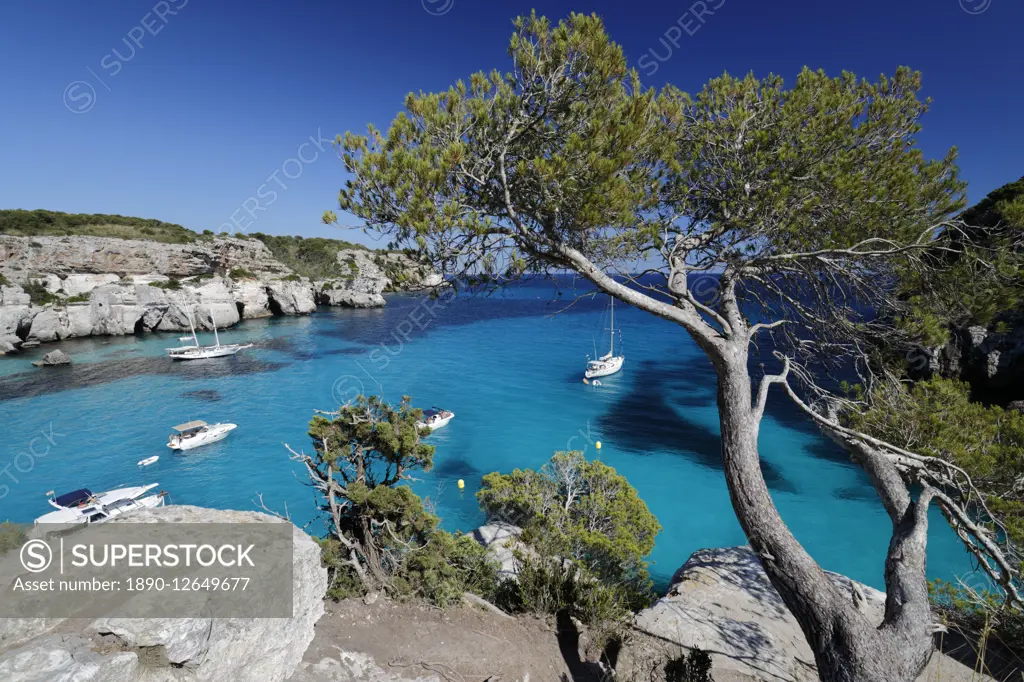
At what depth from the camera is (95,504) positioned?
38.8ft

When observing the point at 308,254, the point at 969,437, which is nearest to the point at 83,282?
the point at 308,254

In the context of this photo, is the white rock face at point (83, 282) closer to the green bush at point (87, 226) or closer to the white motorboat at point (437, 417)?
the green bush at point (87, 226)

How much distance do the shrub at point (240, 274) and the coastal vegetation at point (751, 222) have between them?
184 feet

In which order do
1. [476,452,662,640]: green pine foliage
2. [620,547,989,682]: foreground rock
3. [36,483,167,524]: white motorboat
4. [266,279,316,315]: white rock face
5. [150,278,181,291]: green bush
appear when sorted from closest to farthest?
1. [620,547,989,682]: foreground rock
2. [476,452,662,640]: green pine foliage
3. [36,483,167,524]: white motorboat
4. [150,278,181,291]: green bush
5. [266,279,316,315]: white rock face

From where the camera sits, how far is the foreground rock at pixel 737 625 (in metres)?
4.79

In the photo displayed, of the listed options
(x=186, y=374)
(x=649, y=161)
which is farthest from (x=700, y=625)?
(x=186, y=374)

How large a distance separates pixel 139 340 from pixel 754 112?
5127cm

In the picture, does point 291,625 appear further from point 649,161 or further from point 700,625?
point 649,161

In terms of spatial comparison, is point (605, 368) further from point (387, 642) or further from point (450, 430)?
point (387, 642)

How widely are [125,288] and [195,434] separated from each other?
116 feet

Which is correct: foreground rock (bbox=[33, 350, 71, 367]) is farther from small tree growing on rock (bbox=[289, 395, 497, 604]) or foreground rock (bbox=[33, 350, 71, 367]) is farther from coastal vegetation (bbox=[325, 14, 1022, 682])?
coastal vegetation (bbox=[325, 14, 1022, 682])

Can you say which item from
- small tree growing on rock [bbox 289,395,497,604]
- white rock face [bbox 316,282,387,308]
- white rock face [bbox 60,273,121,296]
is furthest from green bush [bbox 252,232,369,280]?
small tree growing on rock [bbox 289,395,497,604]

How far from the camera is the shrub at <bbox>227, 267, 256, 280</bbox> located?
5012 centimetres

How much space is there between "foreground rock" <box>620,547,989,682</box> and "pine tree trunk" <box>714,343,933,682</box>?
1055mm
